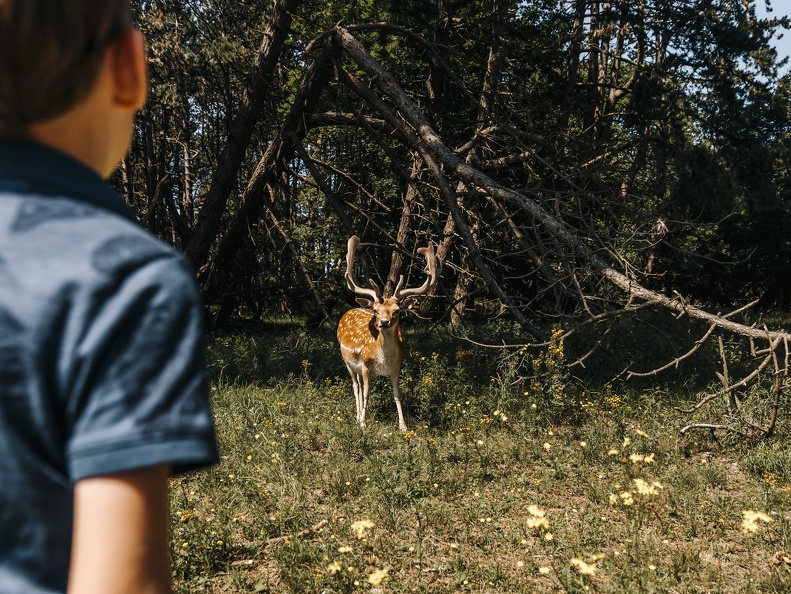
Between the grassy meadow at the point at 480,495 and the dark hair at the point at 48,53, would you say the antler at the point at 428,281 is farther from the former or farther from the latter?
the dark hair at the point at 48,53

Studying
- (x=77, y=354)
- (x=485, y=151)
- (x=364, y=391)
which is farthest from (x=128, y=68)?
(x=485, y=151)

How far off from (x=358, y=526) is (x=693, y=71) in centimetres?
1000

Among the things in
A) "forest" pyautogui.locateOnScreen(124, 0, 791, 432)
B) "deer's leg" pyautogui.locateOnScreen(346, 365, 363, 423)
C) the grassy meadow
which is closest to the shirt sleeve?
the grassy meadow

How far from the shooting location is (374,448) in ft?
23.6

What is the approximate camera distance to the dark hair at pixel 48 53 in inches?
25.1

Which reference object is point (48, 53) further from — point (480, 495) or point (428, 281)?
point (428, 281)

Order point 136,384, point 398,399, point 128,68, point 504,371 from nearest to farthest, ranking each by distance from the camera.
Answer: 1. point 136,384
2. point 128,68
3. point 398,399
4. point 504,371

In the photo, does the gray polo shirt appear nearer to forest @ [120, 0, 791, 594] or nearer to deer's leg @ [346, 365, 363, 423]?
forest @ [120, 0, 791, 594]

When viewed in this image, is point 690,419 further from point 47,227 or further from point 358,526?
point 47,227

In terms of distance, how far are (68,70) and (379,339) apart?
7661 mm

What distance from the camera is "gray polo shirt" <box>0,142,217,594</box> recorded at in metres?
0.62

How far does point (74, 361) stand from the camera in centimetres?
62

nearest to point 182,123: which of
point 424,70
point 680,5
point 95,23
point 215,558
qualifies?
point 424,70

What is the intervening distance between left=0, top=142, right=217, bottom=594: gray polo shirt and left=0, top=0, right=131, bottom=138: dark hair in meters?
0.04
